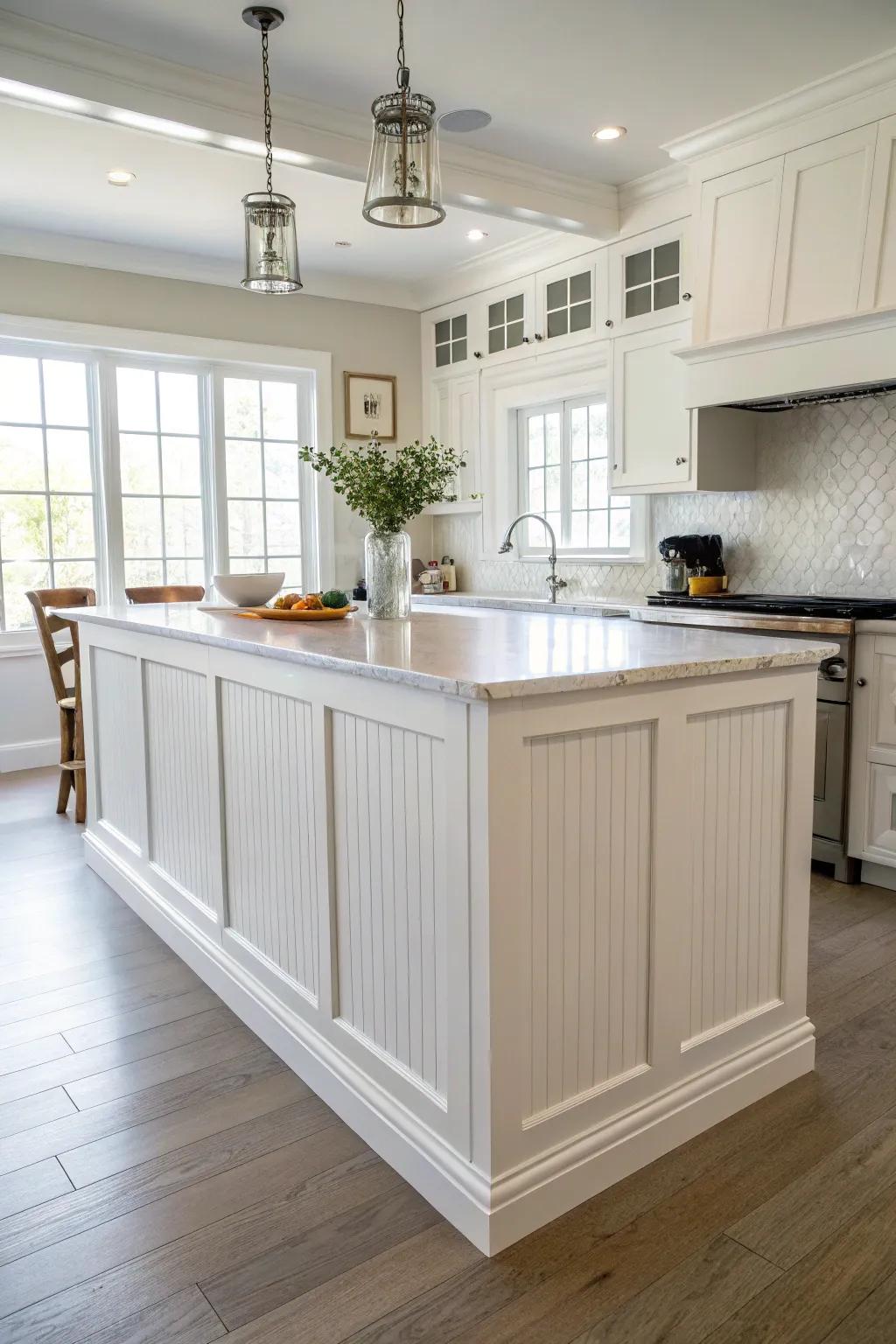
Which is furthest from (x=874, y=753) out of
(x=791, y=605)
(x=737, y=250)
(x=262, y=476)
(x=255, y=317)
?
(x=255, y=317)

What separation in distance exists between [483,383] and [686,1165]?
15.0 feet

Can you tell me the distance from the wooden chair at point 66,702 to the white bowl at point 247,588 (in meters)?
1.00

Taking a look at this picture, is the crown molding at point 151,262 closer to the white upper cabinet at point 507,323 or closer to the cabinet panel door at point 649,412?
the white upper cabinet at point 507,323

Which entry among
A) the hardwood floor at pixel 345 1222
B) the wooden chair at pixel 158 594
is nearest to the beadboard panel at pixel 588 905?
the hardwood floor at pixel 345 1222

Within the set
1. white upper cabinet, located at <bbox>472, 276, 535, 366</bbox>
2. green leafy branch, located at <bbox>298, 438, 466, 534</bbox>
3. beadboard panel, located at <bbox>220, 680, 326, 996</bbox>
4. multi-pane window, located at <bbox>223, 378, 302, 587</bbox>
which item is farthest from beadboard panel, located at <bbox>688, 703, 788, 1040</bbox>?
multi-pane window, located at <bbox>223, 378, 302, 587</bbox>

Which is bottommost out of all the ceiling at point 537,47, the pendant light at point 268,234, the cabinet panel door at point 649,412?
the cabinet panel door at point 649,412

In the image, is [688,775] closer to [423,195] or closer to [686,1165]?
[686,1165]

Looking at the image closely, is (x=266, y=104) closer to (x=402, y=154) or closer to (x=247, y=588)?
(x=402, y=154)

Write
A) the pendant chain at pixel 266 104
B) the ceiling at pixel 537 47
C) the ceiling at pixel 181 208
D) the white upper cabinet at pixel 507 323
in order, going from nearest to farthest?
the ceiling at pixel 537 47 < the pendant chain at pixel 266 104 < the ceiling at pixel 181 208 < the white upper cabinet at pixel 507 323

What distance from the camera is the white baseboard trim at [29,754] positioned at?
4988mm

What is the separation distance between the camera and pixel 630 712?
160 centimetres

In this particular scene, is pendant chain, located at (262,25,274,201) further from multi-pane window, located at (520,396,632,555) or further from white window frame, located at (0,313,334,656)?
multi-pane window, located at (520,396,632,555)

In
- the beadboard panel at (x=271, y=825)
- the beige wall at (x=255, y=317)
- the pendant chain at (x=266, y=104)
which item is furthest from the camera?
the beige wall at (x=255, y=317)

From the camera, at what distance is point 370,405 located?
230 inches
